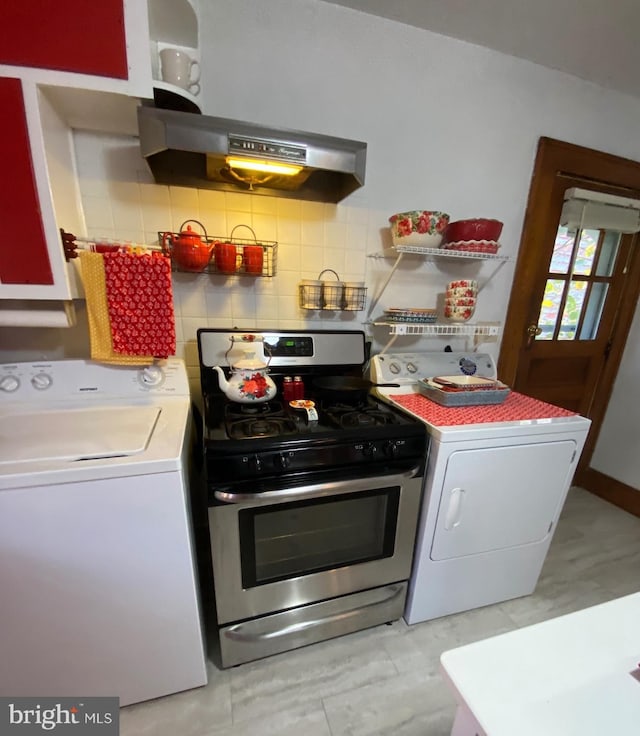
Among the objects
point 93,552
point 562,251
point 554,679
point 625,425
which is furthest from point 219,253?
point 625,425

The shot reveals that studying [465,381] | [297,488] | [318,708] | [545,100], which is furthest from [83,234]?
[545,100]

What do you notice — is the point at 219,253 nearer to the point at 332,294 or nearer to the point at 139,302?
the point at 139,302

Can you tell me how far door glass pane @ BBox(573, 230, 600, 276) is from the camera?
202 centimetres

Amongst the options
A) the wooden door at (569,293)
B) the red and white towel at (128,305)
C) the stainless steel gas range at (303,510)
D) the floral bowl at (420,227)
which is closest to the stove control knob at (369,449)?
the stainless steel gas range at (303,510)

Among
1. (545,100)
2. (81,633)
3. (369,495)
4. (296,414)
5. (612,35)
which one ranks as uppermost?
(612,35)

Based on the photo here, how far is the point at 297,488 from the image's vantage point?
1036 millimetres

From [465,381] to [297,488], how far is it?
3.03ft

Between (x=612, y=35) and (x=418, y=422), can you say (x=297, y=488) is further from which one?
(x=612, y=35)

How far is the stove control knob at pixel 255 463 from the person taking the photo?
98 centimetres

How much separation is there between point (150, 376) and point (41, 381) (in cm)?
35

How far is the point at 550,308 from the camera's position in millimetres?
2074

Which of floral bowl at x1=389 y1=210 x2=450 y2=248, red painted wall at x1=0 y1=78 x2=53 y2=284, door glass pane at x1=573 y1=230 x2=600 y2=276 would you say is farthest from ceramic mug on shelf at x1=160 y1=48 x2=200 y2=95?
door glass pane at x1=573 y1=230 x2=600 y2=276

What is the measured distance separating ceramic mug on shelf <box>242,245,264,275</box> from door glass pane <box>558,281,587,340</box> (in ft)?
6.45

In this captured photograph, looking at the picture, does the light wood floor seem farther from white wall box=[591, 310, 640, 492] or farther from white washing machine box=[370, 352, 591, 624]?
white wall box=[591, 310, 640, 492]
